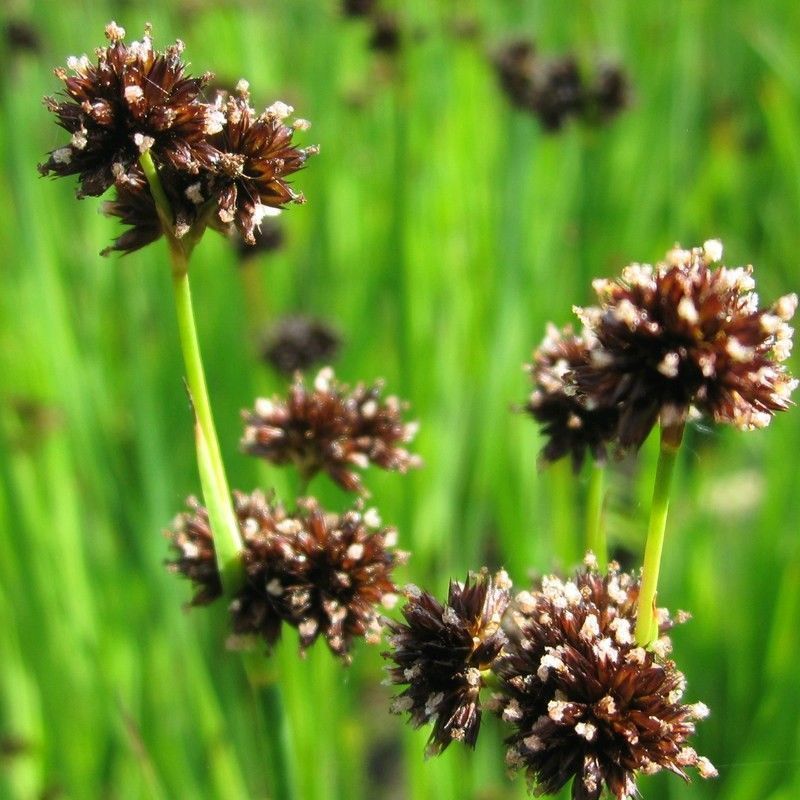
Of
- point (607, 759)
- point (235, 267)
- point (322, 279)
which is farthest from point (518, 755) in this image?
point (322, 279)

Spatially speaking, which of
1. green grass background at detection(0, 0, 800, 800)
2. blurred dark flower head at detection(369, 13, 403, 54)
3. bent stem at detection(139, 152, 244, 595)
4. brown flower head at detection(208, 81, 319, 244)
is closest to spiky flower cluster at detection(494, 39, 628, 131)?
green grass background at detection(0, 0, 800, 800)

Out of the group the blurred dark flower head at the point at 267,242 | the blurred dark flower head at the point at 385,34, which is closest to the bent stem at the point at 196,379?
the blurred dark flower head at the point at 267,242

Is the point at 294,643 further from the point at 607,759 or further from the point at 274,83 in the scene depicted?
the point at 274,83

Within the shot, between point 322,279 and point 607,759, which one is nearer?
point 607,759

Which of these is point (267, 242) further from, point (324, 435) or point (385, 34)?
point (324, 435)

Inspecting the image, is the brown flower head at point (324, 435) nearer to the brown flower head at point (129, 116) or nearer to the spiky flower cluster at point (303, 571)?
the spiky flower cluster at point (303, 571)

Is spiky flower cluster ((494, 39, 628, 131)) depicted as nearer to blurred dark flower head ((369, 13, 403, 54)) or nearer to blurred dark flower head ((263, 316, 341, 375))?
blurred dark flower head ((369, 13, 403, 54))
